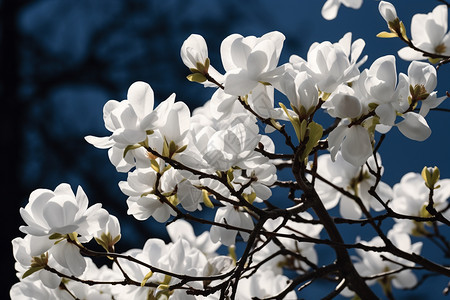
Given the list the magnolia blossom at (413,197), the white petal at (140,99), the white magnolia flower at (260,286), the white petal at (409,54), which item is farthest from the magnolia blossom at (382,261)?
the white petal at (140,99)

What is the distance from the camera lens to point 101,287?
71 cm

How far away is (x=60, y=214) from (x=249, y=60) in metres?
0.23

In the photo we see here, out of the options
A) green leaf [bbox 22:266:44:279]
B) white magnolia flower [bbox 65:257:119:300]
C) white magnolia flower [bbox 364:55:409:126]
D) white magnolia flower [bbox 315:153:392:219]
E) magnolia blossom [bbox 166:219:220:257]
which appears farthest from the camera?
magnolia blossom [bbox 166:219:220:257]

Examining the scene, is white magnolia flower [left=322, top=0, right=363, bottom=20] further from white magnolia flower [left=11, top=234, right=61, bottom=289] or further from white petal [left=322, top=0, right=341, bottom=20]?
white magnolia flower [left=11, top=234, right=61, bottom=289]

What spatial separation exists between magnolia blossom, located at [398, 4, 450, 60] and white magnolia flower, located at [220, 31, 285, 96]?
36 cm

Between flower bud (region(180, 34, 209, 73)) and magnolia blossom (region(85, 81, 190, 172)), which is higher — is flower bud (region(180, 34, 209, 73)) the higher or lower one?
the higher one

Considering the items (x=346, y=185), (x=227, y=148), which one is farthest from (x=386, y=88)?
(x=346, y=185)

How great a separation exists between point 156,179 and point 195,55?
128 mm

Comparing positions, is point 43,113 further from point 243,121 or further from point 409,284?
→ point 243,121

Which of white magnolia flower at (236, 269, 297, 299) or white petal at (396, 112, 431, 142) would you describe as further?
white magnolia flower at (236, 269, 297, 299)

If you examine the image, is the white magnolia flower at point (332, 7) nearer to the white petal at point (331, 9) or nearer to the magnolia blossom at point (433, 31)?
the white petal at point (331, 9)

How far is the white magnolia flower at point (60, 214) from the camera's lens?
50cm

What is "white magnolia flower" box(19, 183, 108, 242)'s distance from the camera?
1.65 ft

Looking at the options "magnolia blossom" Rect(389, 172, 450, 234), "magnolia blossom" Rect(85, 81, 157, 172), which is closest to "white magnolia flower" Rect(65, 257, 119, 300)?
"magnolia blossom" Rect(85, 81, 157, 172)
